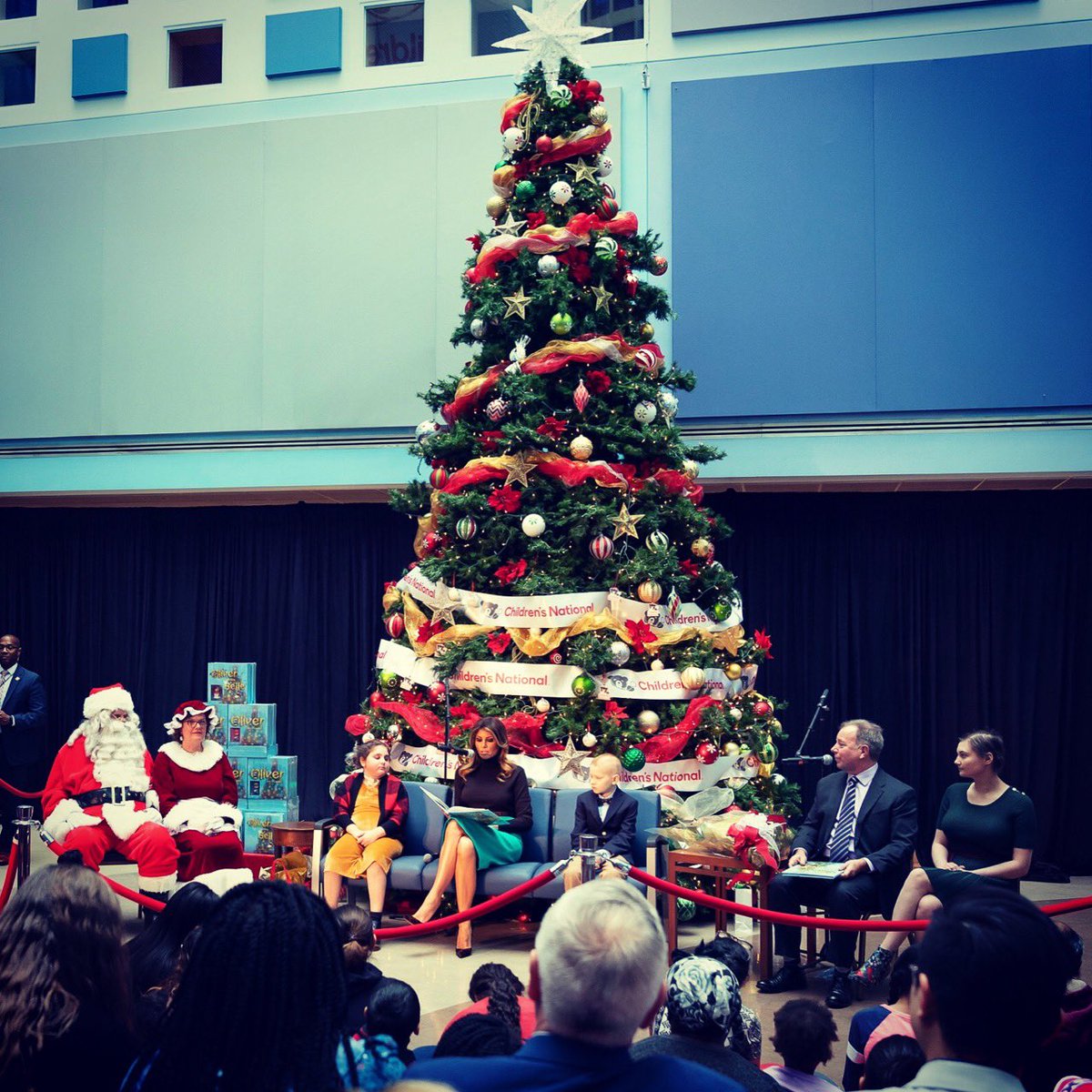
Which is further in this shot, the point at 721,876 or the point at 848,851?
the point at 721,876

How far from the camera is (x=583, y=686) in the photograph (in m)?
7.43

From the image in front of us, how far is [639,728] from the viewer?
7566 millimetres

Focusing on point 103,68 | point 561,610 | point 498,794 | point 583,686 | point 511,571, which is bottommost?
point 498,794

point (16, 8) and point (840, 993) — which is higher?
point (16, 8)

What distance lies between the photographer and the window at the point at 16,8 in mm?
11430

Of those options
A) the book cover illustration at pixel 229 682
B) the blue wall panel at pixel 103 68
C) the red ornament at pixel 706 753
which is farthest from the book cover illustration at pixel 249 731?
the blue wall panel at pixel 103 68

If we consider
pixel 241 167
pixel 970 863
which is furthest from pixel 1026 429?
pixel 241 167

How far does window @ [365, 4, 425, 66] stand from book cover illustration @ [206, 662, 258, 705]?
5.31 meters

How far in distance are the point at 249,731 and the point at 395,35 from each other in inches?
238

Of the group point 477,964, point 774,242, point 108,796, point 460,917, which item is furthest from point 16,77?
point 460,917

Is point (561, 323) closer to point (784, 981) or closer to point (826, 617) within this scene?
point (826, 617)

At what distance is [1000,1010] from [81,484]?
10.3m

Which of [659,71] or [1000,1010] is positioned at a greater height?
[659,71]

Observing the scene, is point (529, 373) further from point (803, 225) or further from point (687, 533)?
point (803, 225)
